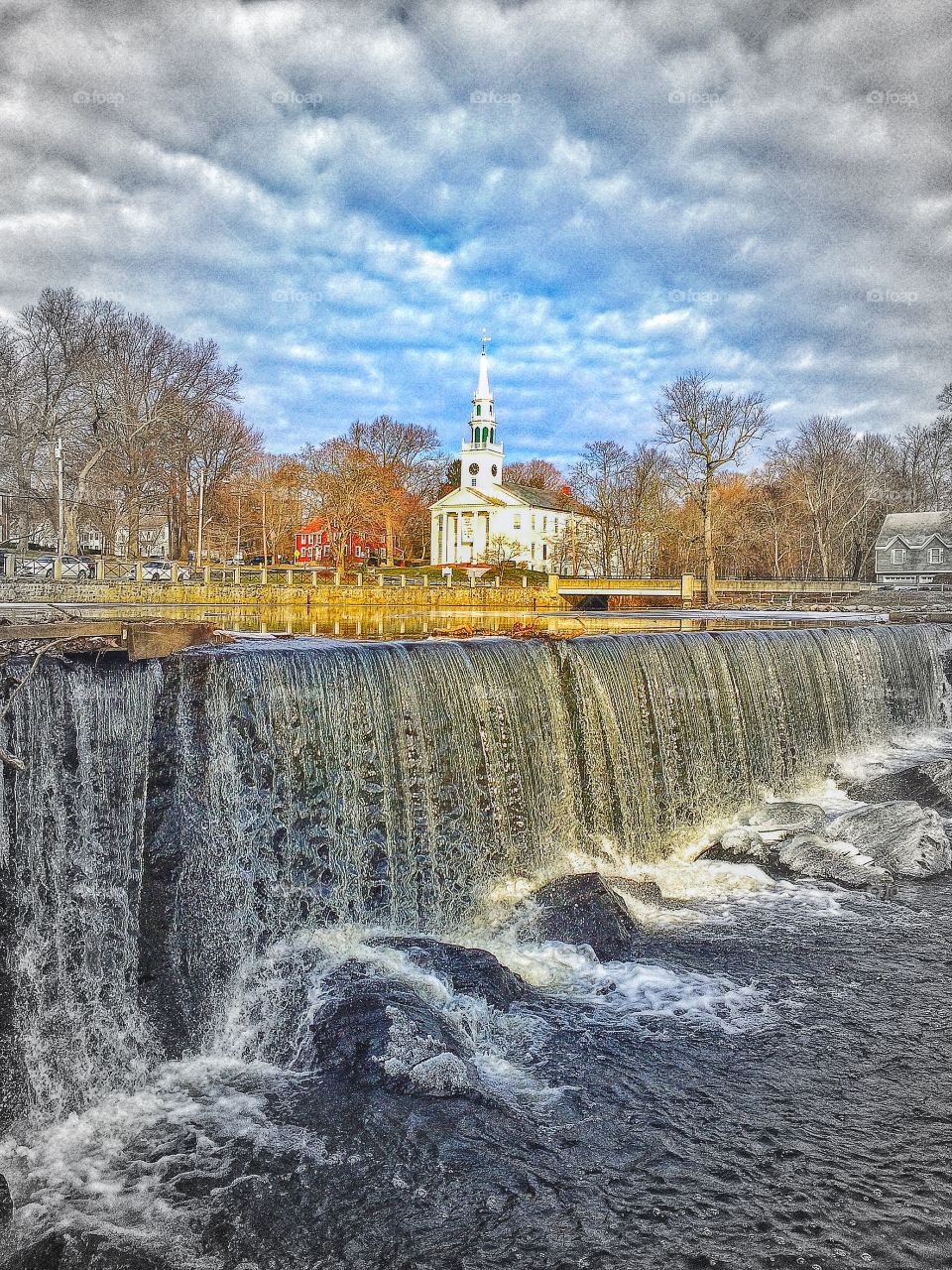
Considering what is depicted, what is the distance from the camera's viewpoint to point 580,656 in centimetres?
1195

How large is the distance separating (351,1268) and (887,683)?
16717mm

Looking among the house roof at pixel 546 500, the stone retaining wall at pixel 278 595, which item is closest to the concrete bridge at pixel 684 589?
the stone retaining wall at pixel 278 595

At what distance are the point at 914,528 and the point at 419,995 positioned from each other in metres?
71.4

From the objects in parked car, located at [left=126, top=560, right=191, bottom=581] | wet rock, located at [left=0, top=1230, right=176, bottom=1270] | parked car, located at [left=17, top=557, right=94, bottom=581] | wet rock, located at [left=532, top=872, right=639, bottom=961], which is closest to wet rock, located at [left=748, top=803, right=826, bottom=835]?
wet rock, located at [left=532, top=872, right=639, bottom=961]

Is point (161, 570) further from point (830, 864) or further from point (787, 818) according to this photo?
point (830, 864)

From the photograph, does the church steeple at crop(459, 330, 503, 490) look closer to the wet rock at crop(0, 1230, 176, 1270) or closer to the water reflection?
the water reflection

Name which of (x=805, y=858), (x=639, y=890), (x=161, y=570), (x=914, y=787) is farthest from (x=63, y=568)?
(x=914, y=787)

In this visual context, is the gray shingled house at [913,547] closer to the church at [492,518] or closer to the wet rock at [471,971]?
the church at [492,518]

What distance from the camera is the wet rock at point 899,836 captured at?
1048 cm

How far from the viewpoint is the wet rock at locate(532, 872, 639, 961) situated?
8.35m

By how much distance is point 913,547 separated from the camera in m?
66.8

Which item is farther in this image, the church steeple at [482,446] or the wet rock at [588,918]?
the church steeple at [482,446]

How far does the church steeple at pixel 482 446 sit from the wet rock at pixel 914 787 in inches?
2603

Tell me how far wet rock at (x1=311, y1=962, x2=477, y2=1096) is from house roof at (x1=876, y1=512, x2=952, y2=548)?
2657 inches
